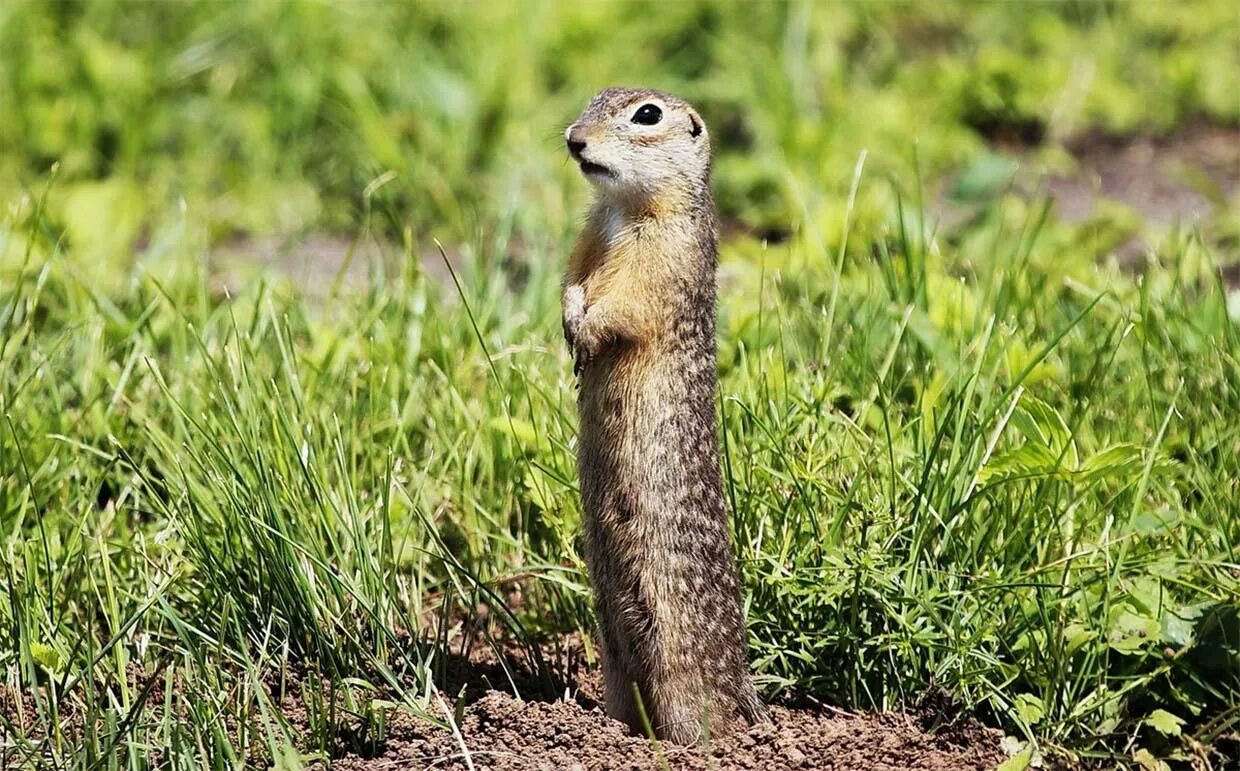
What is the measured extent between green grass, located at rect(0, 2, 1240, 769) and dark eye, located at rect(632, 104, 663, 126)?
0.68m

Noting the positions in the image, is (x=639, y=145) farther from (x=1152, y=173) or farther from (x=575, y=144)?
(x=1152, y=173)

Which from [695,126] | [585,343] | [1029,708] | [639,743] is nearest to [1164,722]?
[1029,708]

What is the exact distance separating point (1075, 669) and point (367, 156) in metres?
3.88

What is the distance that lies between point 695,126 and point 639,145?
186 millimetres

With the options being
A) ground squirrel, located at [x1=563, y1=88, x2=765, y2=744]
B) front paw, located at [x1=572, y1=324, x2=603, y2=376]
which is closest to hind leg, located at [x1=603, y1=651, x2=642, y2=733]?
ground squirrel, located at [x1=563, y1=88, x2=765, y2=744]

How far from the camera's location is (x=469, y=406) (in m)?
4.41

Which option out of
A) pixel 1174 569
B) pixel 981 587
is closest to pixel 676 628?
Result: pixel 981 587

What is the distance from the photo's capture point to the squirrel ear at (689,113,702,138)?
3.51 meters

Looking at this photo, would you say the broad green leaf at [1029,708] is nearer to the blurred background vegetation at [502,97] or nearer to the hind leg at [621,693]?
the hind leg at [621,693]

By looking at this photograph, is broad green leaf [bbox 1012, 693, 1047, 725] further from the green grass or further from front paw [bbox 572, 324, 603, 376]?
front paw [bbox 572, 324, 603, 376]

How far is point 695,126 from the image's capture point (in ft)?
11.6

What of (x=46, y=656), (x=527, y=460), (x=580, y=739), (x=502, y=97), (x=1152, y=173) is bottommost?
(x=580, y=739)

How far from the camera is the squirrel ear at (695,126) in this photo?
11.5 feet

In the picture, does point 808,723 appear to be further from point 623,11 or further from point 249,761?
point 623,11
